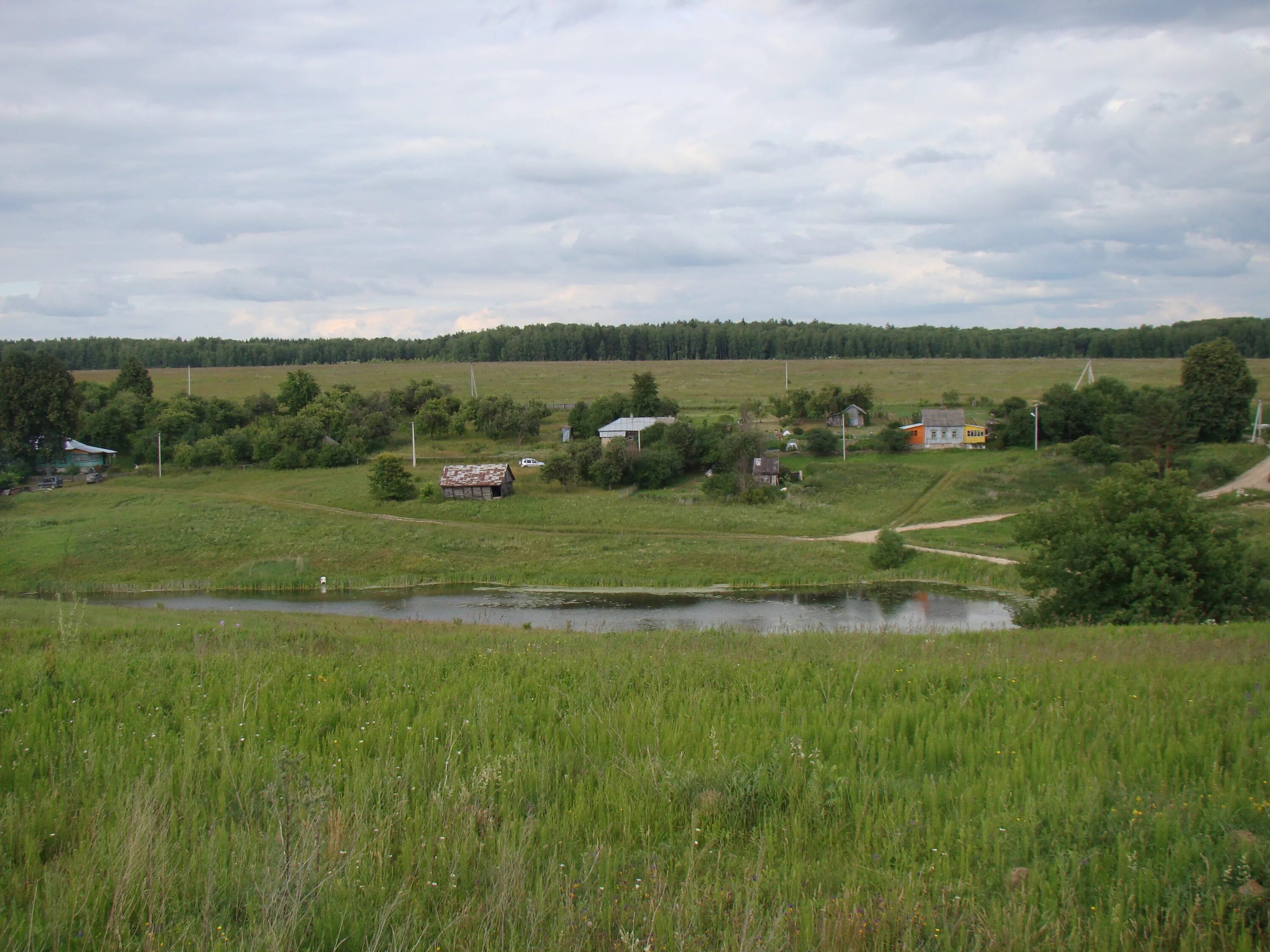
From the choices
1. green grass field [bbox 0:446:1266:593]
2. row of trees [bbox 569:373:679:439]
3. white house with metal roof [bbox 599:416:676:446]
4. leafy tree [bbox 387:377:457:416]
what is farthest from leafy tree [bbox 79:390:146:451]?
white house with metal roof [bbox 599:416:676:446]

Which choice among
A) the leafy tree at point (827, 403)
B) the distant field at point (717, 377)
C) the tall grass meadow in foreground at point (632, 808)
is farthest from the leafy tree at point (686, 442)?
the tall grass meadow in foreground at point (632, 808)

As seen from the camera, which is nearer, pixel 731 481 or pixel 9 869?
pixel 9 869

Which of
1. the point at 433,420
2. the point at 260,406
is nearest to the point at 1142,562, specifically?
the point at 433,420

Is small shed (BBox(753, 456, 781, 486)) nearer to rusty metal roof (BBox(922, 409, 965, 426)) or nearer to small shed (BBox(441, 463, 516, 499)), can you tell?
small shed (BBox(441, 463, 516, 499))

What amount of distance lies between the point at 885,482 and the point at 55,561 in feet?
163

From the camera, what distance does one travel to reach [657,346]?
163 m

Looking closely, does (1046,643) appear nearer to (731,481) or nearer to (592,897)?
(592,897)

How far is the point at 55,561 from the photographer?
4234 cm

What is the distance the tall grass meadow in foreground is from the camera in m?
3.25

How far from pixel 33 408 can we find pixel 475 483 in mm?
37710

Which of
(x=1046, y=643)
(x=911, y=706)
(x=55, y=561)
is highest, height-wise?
(x=911, y=706)

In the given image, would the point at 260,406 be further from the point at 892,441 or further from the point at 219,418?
the point at 892,441

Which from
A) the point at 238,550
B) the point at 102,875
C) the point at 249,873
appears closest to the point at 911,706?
the point at 249,873

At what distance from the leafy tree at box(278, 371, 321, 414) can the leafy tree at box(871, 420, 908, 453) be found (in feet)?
172
